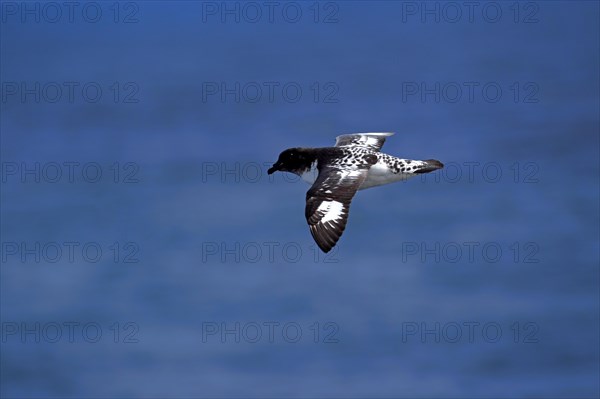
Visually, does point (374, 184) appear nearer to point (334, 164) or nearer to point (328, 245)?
point (334, 164)

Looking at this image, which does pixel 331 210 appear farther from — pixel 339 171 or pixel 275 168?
pixel 275 168

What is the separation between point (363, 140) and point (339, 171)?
2.61 metres

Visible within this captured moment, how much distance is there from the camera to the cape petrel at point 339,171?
86.9 feet

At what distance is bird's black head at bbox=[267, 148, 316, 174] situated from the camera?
29.6 metres

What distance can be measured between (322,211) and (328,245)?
93cm

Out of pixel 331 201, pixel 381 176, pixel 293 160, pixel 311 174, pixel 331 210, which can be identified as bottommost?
pixel 331 210

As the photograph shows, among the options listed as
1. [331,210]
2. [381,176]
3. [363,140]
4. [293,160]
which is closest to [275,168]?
[293,160]

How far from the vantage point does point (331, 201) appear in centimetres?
2691

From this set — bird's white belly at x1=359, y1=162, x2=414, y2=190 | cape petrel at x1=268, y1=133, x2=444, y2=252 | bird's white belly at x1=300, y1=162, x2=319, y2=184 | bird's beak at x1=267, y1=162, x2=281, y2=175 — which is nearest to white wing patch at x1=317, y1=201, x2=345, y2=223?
cape petrel at x1=268, y1=133, x2=444, y2=252

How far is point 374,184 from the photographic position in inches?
1123

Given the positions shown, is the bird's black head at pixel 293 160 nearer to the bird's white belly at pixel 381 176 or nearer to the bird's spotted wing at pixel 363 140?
the bird's spotted wing at pixel 363 140

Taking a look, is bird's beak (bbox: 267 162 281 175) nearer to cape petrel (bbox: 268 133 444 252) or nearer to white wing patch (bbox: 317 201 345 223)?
cape petrel (bbox: 268 133 444 252)

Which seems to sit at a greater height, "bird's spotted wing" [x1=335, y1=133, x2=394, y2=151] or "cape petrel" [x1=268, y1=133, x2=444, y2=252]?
"bird's spotted wing" [x1=335, y1=133, x2=394, y2=151]

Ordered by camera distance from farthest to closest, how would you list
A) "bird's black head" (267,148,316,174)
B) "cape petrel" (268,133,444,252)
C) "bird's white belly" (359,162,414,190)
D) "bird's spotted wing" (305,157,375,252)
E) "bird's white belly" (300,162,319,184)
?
1. "bird's black head" (267,148,316,174)
2. "bird's white belly" (300,162,319,184)
3. "bird's white belly" (359,162,414,190)
4. "cape petrel" (268,133,444,252)
5. "bird's spotted wing" (305,157,375,252)
